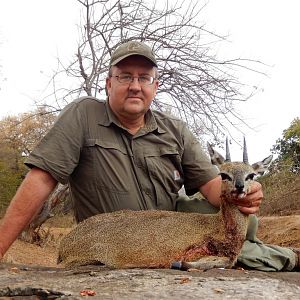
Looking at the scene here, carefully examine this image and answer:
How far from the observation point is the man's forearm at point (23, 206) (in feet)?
16.2

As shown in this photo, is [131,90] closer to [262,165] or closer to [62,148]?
[62,148]

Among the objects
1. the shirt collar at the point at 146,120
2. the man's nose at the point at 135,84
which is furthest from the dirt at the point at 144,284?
the man's nose at the point at 135,84

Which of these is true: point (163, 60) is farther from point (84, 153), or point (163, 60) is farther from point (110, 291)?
point (110, 291)

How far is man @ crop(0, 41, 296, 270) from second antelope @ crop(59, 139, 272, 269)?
29 cm

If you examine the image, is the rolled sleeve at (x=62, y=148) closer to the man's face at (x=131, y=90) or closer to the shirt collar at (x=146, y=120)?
the shirt collar at (x=146, y=120)

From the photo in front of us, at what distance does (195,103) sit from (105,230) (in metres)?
9.95

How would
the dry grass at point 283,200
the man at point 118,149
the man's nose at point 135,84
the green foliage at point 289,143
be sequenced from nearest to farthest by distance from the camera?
1. the man at point 118,149
2. the man's nose at point 135,84
3. the dry grass at point 283,200
4. the green foliage at point 289,143

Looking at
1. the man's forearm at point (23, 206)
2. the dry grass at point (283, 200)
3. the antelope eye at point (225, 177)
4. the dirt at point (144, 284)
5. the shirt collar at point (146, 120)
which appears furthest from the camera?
the dry grass at point (283, 200)

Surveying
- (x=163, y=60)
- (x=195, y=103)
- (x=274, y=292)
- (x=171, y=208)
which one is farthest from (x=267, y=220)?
(x=274, y=292)

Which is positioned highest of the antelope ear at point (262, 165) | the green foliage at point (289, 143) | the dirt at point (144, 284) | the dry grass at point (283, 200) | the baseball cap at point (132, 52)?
the green foliage at point (289, 143)

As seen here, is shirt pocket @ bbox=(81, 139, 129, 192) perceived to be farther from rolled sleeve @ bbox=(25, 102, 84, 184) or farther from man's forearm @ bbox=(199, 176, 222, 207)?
man's forearm @ bbox=(199, 176, 222, 207)

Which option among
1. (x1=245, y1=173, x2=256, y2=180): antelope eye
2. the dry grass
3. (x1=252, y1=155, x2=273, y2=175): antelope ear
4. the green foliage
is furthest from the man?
the green foliage

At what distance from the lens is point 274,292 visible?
11.6 ft

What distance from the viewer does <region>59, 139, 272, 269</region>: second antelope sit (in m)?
4.93
